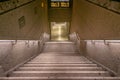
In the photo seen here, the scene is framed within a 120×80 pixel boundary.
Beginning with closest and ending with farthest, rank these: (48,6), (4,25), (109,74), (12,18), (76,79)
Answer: (76,79) < (109,74) < (4,25) < (12,18) < (48,6)

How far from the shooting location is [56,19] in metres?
14.0

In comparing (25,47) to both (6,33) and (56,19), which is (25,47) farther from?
(56,19)

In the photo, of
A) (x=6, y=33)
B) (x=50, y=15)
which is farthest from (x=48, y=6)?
(x=6, y=33)

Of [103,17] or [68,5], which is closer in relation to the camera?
[103,17]

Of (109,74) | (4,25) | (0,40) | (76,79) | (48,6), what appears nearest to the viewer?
(76,79)

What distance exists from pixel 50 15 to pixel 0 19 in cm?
1054

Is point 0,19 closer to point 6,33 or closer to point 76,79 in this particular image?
point 6,33

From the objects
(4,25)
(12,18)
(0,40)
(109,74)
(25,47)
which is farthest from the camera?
(25,47)

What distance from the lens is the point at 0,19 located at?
355 cm

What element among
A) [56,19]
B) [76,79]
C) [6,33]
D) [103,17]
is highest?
[103,17]

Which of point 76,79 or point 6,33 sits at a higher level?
point 6,33

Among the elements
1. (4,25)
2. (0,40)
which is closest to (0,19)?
(4,25)

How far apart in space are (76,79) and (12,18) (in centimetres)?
294

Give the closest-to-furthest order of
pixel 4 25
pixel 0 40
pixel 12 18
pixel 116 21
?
pixel 0 40
pixel 116 21
pixel 4 25
pixel 12 18
